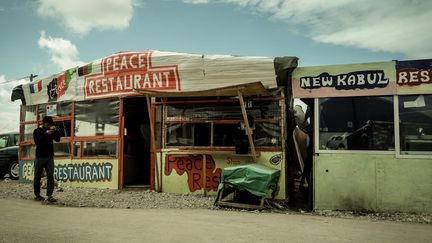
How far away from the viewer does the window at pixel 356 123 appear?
7.73 metres

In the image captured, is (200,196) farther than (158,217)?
Yes

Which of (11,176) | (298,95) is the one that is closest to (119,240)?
(298,95)

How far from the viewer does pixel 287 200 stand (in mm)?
8656

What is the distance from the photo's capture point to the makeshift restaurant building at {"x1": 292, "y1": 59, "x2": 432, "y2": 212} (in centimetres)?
A: 745

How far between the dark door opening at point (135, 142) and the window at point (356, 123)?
224 inches

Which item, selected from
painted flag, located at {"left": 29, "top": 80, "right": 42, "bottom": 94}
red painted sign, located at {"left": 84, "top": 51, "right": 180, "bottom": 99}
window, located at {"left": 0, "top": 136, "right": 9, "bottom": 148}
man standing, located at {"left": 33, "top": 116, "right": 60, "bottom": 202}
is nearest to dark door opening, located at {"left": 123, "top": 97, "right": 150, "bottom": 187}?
red painted sign, located at {"left": 84, "top": 51, "right": 180, "bottom": 99}

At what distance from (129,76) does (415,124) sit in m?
7.39

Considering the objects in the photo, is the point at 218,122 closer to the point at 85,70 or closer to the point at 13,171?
the point at 85,70

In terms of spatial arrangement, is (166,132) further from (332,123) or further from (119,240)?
(119,240)

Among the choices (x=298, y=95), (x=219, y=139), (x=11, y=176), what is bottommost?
(x=11, y=176)

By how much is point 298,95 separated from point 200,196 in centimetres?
347

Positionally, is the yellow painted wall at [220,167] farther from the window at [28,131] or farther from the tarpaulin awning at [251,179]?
the window at [28,131]

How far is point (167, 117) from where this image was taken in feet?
32.3

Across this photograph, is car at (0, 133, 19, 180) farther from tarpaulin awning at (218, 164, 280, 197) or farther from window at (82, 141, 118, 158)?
tarpaulin awning at (218, 164, 280, 197)
